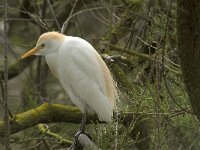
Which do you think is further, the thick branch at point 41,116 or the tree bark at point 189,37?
the thick branch at point 41,116

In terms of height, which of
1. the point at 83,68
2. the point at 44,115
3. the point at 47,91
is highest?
the point at 83,68

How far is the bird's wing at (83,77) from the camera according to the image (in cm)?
309

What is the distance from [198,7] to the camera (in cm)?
169

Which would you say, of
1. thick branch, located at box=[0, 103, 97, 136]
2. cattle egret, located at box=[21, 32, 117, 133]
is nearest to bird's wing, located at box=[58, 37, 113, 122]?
cattle egret, located at box=[21, 32, 117, 133]

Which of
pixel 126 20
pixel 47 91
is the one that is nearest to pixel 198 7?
pixel 126 20

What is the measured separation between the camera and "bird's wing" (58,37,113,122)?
309cm

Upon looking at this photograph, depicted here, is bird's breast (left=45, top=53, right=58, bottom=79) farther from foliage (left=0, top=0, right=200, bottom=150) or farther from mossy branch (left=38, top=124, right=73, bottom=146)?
mossy branch (left=38, top=124, right=73, bottom=146)

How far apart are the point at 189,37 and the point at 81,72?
1.51 meters

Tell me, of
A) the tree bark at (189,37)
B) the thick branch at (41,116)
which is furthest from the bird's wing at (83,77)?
the tree bark at (189,37)

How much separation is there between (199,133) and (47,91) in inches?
90.6

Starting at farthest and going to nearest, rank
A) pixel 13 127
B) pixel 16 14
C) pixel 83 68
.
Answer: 1. pixel 16 14
2. pixel 83 68
3. pixel 13 127

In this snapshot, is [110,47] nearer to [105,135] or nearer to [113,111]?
[113,111]

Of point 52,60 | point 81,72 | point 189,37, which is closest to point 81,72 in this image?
point 81,72

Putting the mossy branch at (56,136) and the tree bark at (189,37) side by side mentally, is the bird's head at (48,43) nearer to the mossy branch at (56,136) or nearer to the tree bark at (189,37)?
the mossy branch at (56,136)
